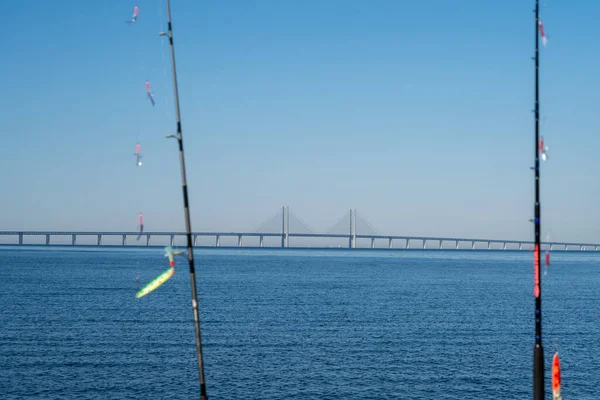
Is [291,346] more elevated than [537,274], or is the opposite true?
[537,274]

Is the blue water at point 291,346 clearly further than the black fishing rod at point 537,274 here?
Yes

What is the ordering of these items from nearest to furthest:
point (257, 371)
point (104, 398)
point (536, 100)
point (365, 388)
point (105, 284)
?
point (536, 100) < point (104, 398) < point (365, 388) < point (257, 371) < point (105, 284)

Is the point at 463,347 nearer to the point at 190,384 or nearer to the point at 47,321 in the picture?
the point at 190,384

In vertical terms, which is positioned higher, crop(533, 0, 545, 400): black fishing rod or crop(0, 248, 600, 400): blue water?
crop(533, 0, 545, 400): black fishing rod

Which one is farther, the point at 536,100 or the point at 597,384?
the point at 597,384

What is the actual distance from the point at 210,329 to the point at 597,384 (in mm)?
33638

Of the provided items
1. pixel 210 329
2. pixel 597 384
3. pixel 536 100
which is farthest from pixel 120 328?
pixel 536 100

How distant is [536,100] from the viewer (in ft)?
65.9

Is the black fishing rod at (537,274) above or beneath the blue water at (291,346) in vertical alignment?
above

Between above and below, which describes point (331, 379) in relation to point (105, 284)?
above

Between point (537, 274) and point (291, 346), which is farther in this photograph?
point (291, 346)

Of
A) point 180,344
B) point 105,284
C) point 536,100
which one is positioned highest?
point 536,100

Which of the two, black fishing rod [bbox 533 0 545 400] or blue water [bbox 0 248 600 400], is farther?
blue water [bbox 0 248 600 400]

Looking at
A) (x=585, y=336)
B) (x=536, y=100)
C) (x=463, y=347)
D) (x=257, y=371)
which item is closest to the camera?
A: (x=536, y=100)
